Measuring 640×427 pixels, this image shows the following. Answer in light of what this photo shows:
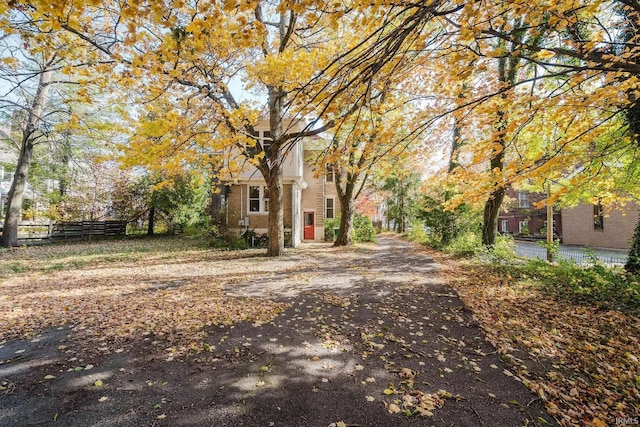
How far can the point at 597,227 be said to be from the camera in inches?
872

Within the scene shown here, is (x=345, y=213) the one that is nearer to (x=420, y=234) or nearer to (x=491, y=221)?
(x=420, y=234)

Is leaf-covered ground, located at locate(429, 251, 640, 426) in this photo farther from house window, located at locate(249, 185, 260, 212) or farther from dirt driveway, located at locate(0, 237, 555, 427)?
house window, located at locate(249, 185, 260, 212)

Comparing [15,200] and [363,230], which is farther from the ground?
[15,200]

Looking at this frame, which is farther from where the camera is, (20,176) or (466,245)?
Result: (20,176)

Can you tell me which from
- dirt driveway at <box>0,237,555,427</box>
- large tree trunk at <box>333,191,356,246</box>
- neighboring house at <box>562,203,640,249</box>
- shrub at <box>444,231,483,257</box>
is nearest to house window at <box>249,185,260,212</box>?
large tree trunk at <box>333,191,356,246</box>

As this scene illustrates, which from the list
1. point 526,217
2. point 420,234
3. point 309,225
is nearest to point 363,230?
point 309,225

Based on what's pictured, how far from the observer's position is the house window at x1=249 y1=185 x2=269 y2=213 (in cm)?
1667

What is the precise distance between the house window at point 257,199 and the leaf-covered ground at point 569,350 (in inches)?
485

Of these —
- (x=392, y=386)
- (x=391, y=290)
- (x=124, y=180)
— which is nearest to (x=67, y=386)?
(x=392, y=386)

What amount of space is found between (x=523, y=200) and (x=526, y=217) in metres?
2.00

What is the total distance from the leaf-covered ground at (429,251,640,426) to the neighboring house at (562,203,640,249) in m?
19.3

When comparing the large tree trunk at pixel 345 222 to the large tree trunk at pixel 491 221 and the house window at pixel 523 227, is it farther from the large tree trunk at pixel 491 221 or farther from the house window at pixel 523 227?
the house window at pixel 523 227

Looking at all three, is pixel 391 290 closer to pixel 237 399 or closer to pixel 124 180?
pixel 237 399

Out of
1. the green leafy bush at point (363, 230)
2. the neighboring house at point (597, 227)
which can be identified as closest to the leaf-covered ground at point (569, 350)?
the green leafy bush at point (363, 230)
